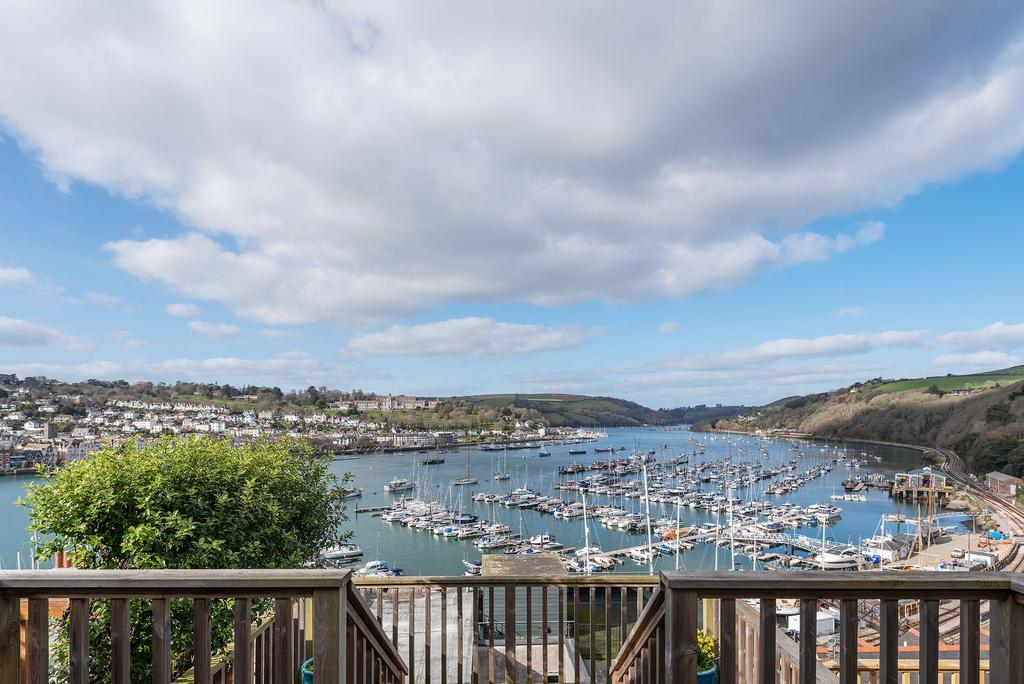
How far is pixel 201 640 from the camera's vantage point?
1440 mm

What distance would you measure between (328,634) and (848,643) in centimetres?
149

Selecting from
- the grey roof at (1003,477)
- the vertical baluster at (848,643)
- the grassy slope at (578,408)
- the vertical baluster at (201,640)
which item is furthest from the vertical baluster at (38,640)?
the grassy slope at (578,408)

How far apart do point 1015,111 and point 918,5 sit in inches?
255

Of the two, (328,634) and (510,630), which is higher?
(328,634)

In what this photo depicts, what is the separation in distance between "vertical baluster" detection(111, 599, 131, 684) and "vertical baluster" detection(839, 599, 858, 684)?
6.52ft

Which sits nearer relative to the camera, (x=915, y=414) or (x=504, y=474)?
(x=504, y=474)

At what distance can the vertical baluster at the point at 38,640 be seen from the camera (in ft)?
4.83

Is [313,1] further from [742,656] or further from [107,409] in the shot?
[107,409]

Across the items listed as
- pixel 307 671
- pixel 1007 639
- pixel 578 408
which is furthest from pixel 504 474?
pixel 1007 639

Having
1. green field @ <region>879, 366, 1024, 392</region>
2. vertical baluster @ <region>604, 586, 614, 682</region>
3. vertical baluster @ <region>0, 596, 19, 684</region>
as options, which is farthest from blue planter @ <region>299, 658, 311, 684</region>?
green field @ <region>879, 366, 1024, 392</region>

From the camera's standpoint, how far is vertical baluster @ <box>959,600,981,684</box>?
4.68 feet

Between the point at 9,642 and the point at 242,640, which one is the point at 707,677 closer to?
the point at 242,640

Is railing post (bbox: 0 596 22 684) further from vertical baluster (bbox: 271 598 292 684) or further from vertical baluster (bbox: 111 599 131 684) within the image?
vertical baluster (bbox: 271 598 292 684)

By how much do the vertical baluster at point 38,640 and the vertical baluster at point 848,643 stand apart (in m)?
2.26
